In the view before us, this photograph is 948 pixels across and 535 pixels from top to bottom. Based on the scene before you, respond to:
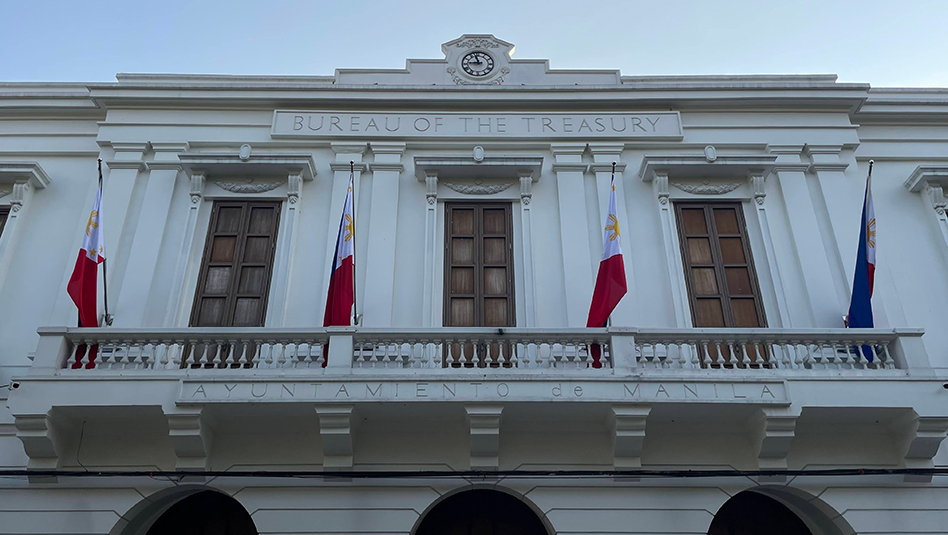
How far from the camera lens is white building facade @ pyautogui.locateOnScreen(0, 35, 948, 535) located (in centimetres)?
851

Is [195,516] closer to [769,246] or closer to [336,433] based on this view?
[336,433]

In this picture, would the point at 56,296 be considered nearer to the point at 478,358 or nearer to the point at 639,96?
the point at 478,358

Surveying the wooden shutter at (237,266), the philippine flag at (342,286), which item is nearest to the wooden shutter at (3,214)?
the wooden shutter at (237,266)

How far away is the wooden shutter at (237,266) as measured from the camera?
10.2m

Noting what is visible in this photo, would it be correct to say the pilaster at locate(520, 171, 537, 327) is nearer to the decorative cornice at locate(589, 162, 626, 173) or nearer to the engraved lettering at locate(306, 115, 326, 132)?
the decorative cornice at locate(589, 162, 626, 173)

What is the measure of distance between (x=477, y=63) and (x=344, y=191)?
138 inches

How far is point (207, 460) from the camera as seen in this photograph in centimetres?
874

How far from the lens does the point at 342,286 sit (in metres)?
9.21

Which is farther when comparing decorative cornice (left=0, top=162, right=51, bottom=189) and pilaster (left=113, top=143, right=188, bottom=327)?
decorative cornice (left=0, top=162, right=51, bottom=189)

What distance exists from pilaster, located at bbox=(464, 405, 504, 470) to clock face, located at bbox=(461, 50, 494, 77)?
6.47m

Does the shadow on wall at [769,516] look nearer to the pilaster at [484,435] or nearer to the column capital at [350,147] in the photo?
the pilaster at [484,435]

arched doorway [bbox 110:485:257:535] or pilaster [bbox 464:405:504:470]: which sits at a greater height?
pilaster [bbox 464:405:504:470]

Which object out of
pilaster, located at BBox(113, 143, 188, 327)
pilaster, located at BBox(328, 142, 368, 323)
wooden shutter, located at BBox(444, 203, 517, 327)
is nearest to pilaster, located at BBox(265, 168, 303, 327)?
pilaster, located at BBox(328, 142, 368, 323)

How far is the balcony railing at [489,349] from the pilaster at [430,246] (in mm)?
776
